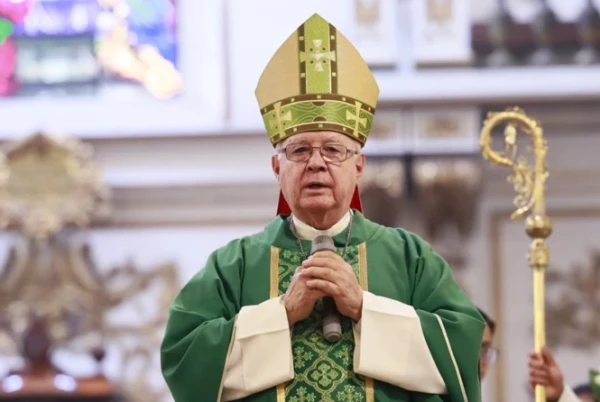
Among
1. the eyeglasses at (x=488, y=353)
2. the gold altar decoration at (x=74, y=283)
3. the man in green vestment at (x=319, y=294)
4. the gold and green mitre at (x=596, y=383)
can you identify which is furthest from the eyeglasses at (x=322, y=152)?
the gold altar decoration at (x=74, y=283)

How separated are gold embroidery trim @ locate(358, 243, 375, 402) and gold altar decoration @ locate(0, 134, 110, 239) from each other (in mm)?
4746

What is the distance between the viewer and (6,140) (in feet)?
28.4

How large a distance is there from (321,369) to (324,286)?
0.86 ft

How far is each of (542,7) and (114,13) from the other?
282cm

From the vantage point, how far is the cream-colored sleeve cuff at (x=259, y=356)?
144 inches

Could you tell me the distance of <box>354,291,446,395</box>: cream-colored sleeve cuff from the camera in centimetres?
365

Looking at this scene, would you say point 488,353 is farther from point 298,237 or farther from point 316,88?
point 316,88

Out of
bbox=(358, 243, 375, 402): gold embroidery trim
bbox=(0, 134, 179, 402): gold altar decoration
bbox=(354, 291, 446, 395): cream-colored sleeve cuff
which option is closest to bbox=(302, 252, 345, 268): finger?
bbox=(354, 291, 446, 395): cream-colored sleeve cuff

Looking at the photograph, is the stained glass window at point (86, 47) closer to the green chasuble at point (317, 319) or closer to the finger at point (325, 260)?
the green chasuble at point (317, 319)

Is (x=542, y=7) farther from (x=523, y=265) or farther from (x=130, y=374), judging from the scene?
(x=130, y=374)

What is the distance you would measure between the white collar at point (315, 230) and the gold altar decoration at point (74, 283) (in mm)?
4551

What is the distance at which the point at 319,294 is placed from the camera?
363 cm

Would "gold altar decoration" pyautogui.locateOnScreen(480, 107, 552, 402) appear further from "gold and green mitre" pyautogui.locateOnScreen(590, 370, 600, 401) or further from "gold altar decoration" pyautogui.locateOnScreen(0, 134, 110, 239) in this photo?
"gold altar decoration" pyautogui.locateOnScreen(0, 134, 110, 239)

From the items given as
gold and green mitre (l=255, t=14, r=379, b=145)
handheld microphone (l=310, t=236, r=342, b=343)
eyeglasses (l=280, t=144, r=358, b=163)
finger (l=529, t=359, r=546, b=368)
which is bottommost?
finger (l=529, t=359, r=546, b=368)
